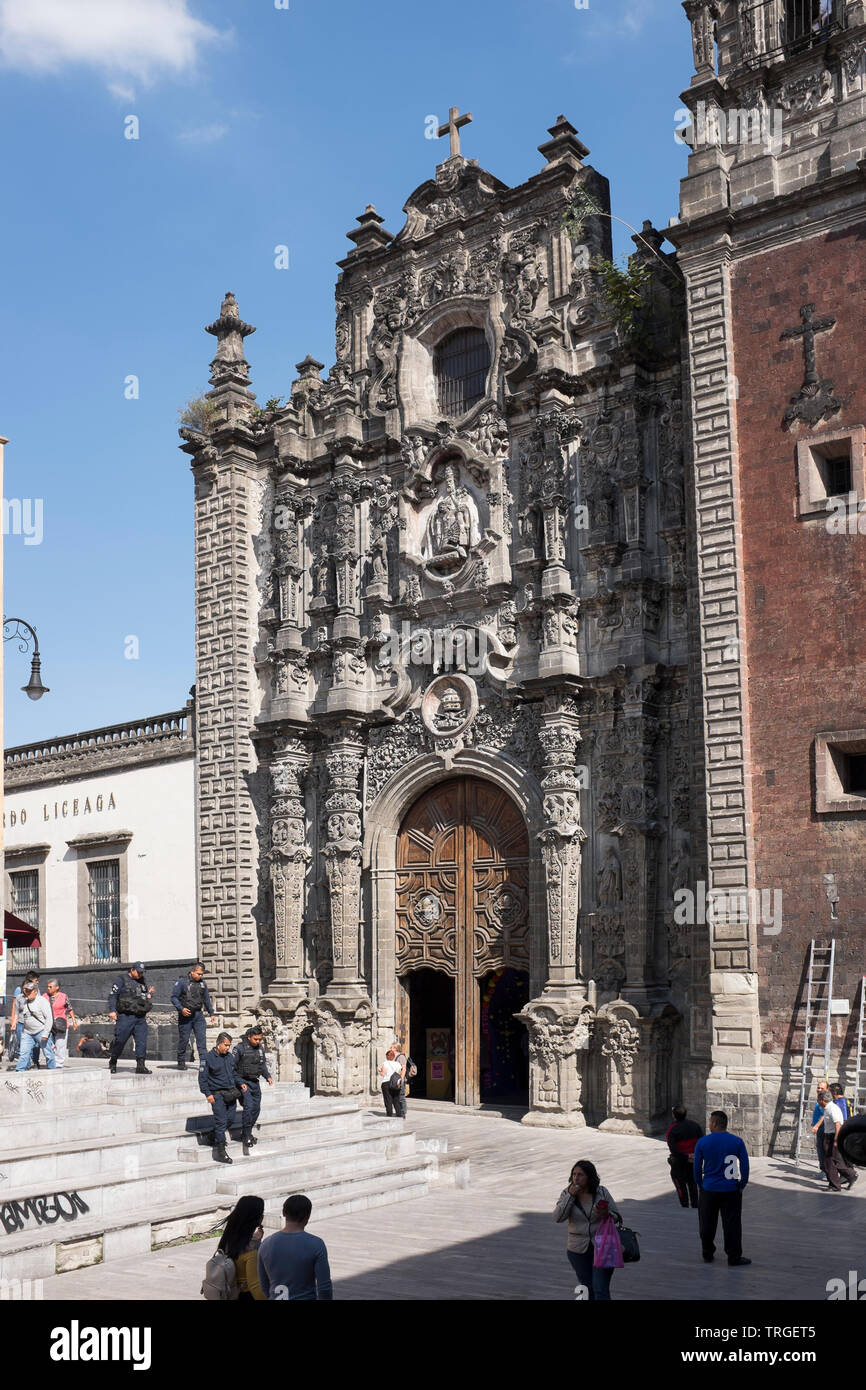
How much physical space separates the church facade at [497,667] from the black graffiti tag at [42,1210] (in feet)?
28.6

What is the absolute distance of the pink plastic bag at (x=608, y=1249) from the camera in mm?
9836

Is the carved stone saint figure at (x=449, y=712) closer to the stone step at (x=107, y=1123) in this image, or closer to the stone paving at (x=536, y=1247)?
the stone step at (x=107, y=1123)

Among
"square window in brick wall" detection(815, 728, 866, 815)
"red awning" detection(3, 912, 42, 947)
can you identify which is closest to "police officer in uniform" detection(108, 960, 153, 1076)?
"red awning" detection(3, 912, 42, 947)

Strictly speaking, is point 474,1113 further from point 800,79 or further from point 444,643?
point 800,79

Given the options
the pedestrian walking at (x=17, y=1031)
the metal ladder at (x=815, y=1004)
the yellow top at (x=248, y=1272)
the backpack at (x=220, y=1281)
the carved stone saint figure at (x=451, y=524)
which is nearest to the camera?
the backpack at (x=220, y=1281)

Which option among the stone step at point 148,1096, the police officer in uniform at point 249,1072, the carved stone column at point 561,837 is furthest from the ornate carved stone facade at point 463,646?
the police officer in uniform at point 249,1072

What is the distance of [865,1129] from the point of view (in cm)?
656

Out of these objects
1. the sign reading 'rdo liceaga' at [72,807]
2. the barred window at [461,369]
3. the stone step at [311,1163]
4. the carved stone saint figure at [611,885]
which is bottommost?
the stone step at [311,1163]

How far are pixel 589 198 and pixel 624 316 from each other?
2.72 meters

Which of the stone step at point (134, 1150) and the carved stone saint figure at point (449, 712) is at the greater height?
the carved stone saint figure at point (449, 712)

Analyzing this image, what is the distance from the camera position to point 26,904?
32.8 metres

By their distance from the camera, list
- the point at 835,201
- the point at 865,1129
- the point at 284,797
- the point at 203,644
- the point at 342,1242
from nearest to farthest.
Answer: the point at 865,1129
the point at 342,1242
the point at 835,201
the point at 284,797
the point at 203,644

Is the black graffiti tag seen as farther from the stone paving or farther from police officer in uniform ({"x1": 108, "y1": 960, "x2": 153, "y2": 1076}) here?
police officer in uniform ({"x1": 108, "y1": 960, "x2": 153, "y2": 1076})

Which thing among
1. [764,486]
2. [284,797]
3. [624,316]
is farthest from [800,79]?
[284,797]
